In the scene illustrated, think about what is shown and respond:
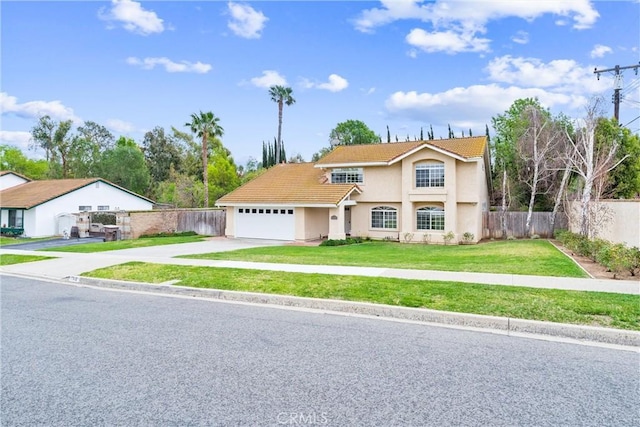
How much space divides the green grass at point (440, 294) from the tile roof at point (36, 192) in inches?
980

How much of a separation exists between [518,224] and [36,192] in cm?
3662

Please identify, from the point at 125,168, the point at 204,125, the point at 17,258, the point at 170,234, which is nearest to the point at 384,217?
the point at 170,234

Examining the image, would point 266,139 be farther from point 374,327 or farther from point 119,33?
point 374,327

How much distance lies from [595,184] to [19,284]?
23.6 meters

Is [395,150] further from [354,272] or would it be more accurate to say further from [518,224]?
[354,272]

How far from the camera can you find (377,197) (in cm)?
2647

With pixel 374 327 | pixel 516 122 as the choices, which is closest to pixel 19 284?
pixel 374 327

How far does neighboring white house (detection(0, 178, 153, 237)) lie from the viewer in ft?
103

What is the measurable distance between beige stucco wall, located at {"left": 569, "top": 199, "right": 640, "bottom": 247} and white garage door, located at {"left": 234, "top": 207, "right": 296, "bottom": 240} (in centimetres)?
1552

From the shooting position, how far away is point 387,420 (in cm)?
378

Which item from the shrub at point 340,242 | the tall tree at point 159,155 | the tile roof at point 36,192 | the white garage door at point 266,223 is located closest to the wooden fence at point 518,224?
the shrub at point 340,242

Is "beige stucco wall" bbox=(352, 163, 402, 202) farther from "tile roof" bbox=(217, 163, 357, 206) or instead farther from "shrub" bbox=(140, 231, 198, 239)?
"shrub" bbox=(140, 231, 198, 239)

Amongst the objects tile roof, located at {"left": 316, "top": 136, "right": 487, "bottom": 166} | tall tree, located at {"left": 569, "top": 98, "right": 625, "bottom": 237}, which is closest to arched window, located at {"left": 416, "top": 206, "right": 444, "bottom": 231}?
tile roof, located at {"left": 316, "top": 136, "right": 487, "bottom": 166}

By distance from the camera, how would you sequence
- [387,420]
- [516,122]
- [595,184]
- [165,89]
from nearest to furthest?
[387,420]
[595,184]
[165,89]
[516,122]
